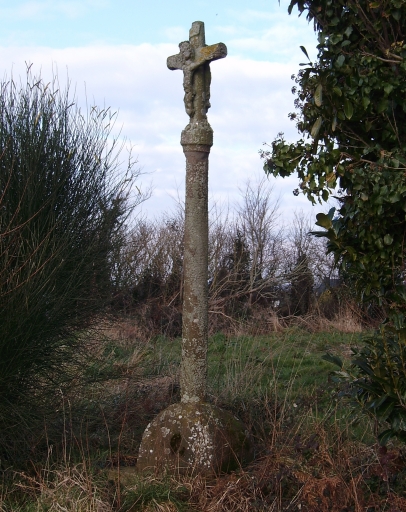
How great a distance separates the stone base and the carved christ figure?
2.31m

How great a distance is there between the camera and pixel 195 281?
4.58 m

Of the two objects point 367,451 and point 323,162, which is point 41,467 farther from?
point 323,162

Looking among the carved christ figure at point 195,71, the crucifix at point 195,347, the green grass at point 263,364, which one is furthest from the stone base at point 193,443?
the carved christ figure at point 195,71

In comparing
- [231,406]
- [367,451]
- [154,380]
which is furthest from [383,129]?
[154,380]

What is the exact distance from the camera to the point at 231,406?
19.0 ft

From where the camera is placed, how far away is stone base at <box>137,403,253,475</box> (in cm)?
426

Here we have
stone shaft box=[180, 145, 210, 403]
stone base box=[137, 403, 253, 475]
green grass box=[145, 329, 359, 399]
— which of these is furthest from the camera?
green grass box=[145, 329, 359, 399]

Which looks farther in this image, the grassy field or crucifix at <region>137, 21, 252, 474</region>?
crucifix at <region>137, 21, 252, 474</region>

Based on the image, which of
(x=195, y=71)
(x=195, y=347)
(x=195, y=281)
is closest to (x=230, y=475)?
(x=195, y=347)

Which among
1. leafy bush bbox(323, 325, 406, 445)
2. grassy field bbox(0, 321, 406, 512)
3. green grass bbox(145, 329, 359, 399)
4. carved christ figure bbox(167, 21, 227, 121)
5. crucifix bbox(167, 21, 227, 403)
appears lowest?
grassy field bbox(0, 321, 406, 512)

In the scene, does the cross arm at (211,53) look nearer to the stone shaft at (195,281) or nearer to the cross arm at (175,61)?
the cross arm at (175,61)

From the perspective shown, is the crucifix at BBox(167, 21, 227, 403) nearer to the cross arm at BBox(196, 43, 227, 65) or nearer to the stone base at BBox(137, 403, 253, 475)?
the cross arm at BBox(196, 43, 227, 65)

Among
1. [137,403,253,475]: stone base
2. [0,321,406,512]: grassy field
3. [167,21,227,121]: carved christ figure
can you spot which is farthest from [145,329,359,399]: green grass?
[167,21,227,121]: carved christ figure

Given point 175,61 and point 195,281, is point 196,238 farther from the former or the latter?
point 175,61
